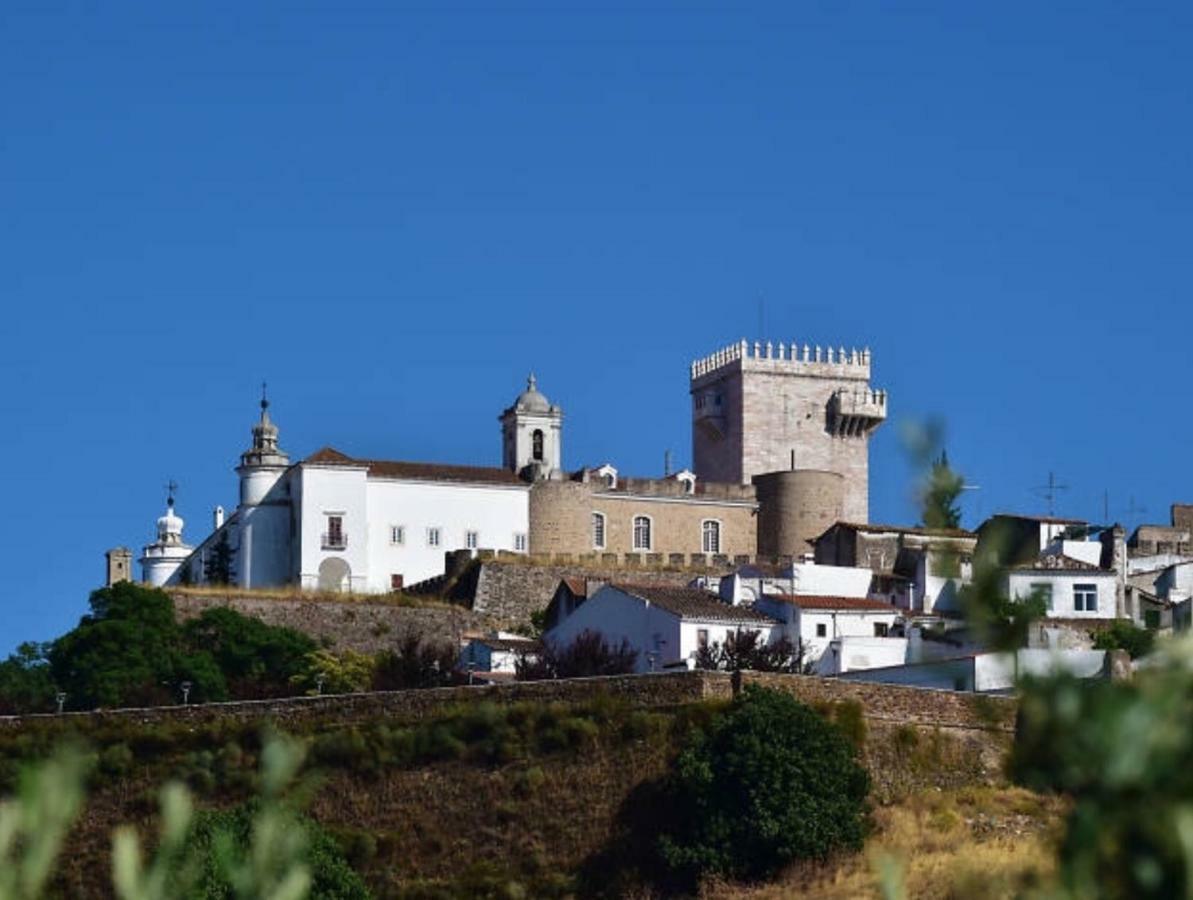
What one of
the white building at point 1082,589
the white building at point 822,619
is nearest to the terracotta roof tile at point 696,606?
the white building at point 822,619

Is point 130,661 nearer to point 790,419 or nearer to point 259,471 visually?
point 259,471

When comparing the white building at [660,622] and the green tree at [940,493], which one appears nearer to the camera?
the green tree at [940,493]

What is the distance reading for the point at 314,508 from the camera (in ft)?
221

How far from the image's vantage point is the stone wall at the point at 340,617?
209 ft

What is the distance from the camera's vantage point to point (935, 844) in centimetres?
4266

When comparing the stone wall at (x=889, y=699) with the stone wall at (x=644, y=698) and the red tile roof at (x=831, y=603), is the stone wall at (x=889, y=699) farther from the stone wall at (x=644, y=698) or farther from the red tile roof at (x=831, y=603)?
the red tile roof at (x=831, y=603)

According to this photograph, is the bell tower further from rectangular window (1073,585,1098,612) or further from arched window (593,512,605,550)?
rectangular window (1073,585,1098,612)

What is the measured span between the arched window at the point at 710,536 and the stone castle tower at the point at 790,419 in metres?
5.19

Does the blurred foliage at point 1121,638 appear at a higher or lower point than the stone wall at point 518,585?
lower

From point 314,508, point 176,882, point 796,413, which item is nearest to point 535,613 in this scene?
point 314,508

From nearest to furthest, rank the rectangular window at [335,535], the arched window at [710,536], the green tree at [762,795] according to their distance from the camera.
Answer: the green tree at [762,795] < the rectangular window at [335,535] < the arched window at [710,536]

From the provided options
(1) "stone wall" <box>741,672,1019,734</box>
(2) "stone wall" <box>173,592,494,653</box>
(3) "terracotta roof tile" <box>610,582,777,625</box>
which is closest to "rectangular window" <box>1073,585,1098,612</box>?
(3) "terracotta roof tile" <box>610,582,777,625</box>

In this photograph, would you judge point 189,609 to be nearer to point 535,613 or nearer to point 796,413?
point 535,613

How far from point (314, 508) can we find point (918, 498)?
58.8 metres
